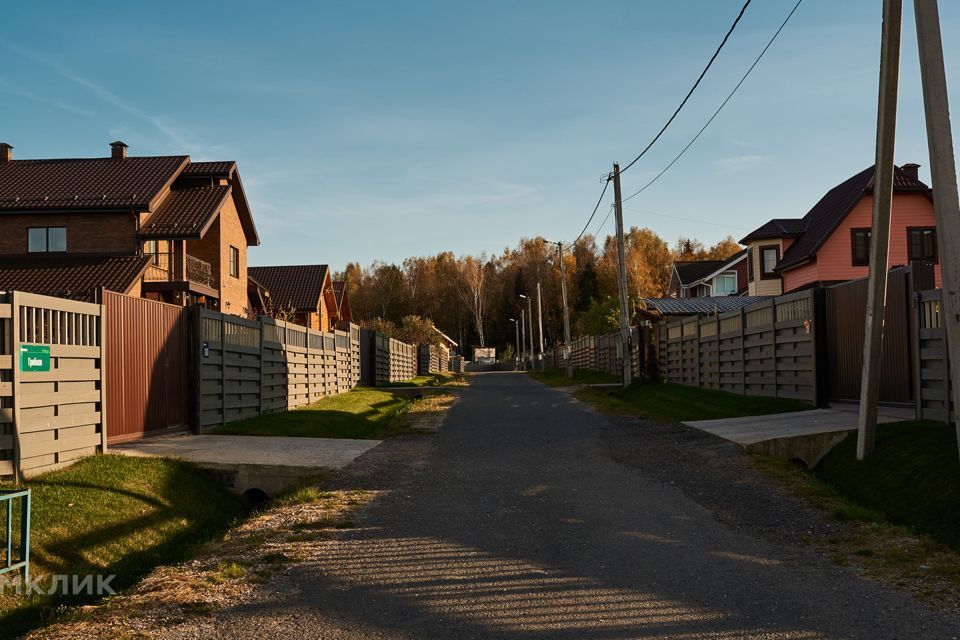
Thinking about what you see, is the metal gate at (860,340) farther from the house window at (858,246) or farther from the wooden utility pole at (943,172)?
the house window at (858,246)

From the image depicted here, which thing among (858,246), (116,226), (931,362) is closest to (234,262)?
(116,226)

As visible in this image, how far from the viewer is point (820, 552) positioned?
6.07 metres

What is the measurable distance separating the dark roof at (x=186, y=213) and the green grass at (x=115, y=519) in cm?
1887

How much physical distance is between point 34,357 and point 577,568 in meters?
5.96

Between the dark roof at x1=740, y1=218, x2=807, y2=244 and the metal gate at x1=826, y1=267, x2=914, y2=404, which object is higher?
the dark roof at x1=740, y1=218, x2=807, y2=244

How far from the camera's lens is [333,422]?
17.3 m


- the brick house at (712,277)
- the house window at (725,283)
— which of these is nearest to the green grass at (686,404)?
the brick house at (712,277)

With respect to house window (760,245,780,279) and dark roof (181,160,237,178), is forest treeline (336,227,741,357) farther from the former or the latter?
dark roof (181,160,237,178)

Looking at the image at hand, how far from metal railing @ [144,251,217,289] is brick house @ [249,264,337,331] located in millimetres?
11501

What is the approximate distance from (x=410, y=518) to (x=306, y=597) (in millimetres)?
2273

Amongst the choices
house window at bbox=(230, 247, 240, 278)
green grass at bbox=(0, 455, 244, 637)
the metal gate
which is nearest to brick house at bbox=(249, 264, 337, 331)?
house window at bbox=(230, 247, 240, 278)

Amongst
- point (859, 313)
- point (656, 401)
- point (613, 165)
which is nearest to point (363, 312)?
point (613, 165)

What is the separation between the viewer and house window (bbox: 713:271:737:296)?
57781 millimetres

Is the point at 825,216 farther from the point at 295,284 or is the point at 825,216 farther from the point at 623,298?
the point at 295,284
